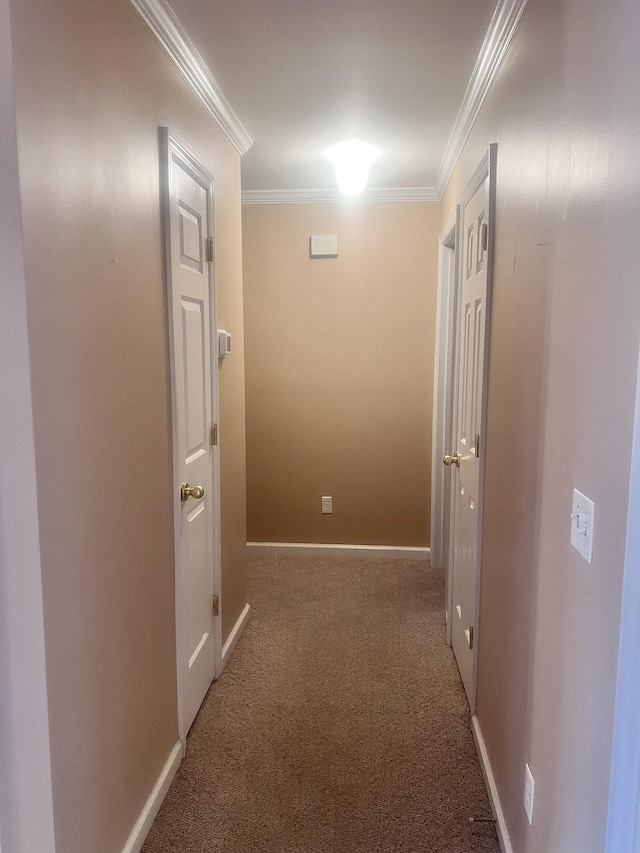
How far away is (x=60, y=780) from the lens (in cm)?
127

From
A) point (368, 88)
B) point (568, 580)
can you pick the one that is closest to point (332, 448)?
point (368, 88)

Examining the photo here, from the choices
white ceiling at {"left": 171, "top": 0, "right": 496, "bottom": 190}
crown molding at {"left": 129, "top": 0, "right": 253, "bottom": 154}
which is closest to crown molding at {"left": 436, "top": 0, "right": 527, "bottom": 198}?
white ceiling at {"left": 171, "top": 0, "right": 496, "bottom": 190}

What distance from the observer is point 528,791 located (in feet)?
4.75

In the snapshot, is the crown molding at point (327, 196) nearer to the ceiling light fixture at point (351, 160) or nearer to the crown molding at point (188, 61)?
the ceiling light fixture at point (351, 160)

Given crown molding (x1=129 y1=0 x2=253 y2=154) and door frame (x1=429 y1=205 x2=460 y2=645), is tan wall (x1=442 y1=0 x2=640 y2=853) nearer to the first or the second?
crown molding (x1=129 y1=0 x2=253 y2=154)

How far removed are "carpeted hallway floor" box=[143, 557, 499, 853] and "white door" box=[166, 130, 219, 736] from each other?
227 millimetres

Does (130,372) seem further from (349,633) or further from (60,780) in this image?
(349,633)

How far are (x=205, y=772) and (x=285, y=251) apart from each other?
2956 millimetres

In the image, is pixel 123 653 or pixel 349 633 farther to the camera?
pixel 349 633

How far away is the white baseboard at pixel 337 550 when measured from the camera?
4062 millimetres

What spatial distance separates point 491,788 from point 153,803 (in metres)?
1.05

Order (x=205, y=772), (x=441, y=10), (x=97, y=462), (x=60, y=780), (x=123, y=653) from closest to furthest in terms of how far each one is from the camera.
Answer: (x=60, y=780) → (x=97, y=462) → (x=123, y=653) → (x=441, y=10) → (x=205, y=772)

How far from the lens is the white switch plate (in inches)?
40.8

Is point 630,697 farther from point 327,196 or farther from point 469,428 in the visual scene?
point 327,196
